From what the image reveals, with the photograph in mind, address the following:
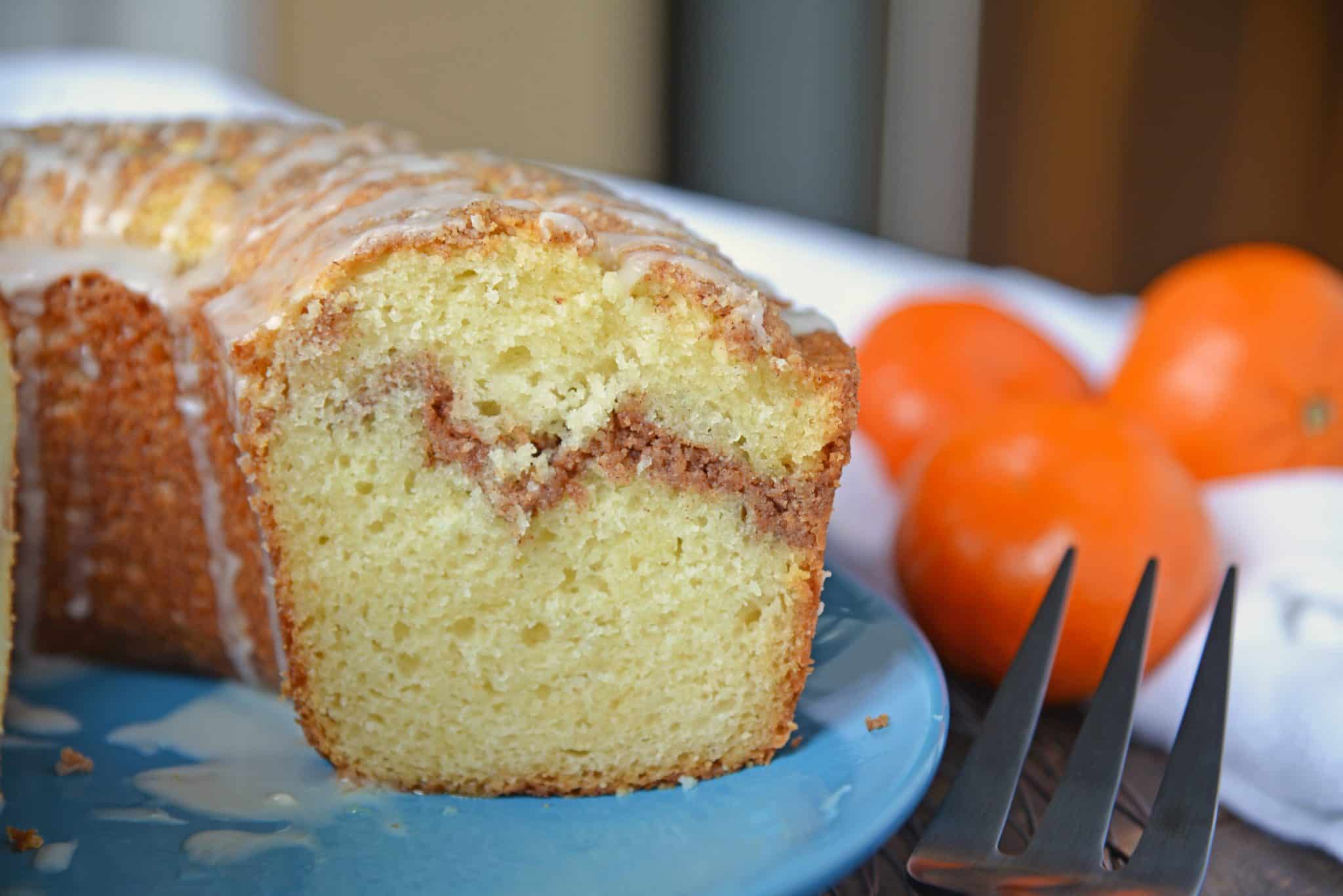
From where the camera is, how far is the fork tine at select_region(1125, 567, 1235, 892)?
1.19 meters

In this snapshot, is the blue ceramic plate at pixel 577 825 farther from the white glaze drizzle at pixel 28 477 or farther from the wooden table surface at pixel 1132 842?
the white glaze drizzle at pixel 28 477

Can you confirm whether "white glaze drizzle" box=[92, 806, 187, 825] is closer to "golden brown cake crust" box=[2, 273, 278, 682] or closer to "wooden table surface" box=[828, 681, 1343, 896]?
"golden brown cake crust" box=[2, 273, 278, 682]

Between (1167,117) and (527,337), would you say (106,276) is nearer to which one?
(527,337)

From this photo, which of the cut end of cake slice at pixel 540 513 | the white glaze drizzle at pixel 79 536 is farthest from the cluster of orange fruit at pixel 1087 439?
the white glaze drizzle at pixel 79 536

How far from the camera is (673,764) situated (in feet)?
4.49

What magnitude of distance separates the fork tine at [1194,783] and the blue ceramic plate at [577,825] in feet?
0.70

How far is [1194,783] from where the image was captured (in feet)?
4.26

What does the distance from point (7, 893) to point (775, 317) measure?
852mm

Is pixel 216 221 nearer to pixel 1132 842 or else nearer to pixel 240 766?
pixel 240 766

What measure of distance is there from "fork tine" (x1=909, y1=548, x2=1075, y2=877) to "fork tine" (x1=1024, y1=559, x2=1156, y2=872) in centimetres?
5

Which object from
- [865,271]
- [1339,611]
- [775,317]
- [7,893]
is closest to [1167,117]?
[865,271]

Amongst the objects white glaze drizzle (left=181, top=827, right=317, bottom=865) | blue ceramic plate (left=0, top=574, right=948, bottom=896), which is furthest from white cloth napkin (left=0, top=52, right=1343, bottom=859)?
white glaze drizzle (left=181, top=827, right=317, bottom=865)

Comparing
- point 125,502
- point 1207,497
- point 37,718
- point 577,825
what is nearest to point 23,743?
point 37,718

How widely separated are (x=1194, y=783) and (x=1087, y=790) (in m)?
0.11
